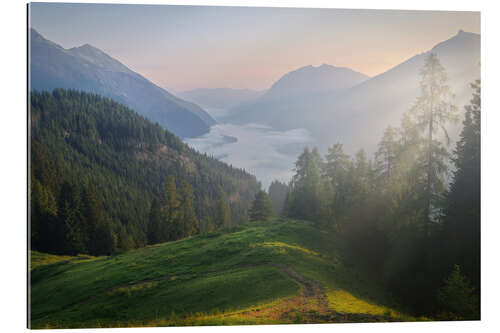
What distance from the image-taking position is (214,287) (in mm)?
11328

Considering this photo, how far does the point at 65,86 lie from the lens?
47.8ft

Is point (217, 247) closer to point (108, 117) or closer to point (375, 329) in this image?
point (375, 329)

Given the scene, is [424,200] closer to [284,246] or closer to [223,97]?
[284,246]

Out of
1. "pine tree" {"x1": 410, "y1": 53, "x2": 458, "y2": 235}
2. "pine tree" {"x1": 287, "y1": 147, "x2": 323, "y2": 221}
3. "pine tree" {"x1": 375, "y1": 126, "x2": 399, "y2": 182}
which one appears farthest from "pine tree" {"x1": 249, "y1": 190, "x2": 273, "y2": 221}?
"pine tree" {"x1": 410, "y1": 53, "x2": 458, "y2": 235}

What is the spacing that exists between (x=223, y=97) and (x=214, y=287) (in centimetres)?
1032

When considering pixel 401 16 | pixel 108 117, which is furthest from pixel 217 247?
pixel 401 16

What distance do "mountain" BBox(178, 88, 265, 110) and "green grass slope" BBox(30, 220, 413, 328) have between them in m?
7.19

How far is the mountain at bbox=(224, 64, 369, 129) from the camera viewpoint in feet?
49.3

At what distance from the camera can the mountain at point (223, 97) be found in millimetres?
16078

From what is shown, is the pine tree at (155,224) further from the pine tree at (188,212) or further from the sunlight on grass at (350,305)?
the sunlight on grass at (350,305)

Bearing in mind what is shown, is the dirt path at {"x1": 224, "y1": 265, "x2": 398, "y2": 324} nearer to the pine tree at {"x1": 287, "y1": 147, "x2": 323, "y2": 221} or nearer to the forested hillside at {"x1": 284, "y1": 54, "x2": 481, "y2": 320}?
the forested hillside at {"x1": 284, "y1": 54, "x2": 481, "y2": 320}
